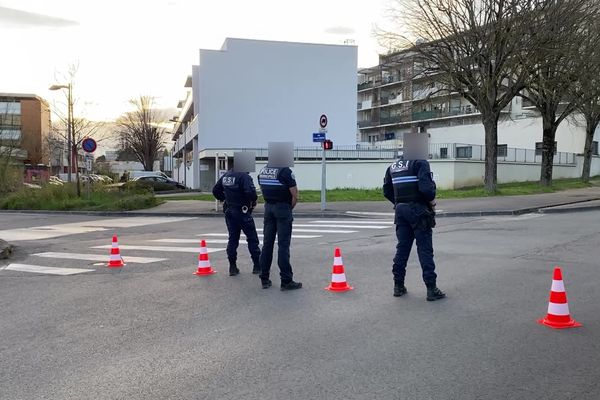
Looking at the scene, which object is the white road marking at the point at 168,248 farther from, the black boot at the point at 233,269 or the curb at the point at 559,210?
the curb at the point at 559,210

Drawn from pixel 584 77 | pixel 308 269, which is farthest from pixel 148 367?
pixel 584 77

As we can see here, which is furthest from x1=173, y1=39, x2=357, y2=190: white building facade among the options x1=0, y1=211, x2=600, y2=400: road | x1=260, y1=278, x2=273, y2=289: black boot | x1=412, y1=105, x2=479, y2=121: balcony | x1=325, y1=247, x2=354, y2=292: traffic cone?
x1=325, y1=247, x2=354, y2=292: traffic cone

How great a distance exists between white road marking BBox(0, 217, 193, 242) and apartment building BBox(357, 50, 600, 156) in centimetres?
936

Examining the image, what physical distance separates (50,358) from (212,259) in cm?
530

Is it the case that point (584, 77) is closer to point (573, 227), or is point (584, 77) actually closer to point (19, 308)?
point (573, 227)

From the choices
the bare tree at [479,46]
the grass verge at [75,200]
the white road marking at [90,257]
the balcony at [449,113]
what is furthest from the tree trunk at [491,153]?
the balcony at [449,113]

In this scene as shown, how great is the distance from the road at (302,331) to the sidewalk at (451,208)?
829 cm

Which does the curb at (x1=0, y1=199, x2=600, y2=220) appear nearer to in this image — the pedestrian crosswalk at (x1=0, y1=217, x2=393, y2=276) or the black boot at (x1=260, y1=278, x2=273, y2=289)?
the pedestrian crosswalk at (x1=0, y1=217, x2=393, y2=276)

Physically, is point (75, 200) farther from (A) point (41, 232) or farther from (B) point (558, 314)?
(B) point (558, 314)

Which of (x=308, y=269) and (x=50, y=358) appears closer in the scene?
(x=50, y=358)

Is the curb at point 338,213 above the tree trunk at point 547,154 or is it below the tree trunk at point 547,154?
below

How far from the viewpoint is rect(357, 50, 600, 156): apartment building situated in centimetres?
2706

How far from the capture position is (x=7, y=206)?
25547 mm

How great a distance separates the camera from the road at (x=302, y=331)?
13.4 ft
